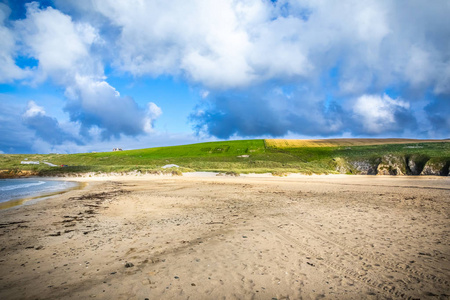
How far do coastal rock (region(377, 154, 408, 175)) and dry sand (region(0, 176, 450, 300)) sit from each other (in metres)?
54.2

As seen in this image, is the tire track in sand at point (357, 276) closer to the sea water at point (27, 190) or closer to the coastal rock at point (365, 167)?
the sea water at point (27, 190)

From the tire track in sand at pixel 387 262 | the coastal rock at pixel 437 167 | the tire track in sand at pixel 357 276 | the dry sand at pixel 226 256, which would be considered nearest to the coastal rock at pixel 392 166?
the coastal rock at pixel 437 167

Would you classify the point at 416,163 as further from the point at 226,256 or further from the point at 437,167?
the point at 226,256

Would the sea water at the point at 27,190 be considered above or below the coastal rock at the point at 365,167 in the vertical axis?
above

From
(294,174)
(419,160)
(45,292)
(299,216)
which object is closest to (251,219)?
(299,216)

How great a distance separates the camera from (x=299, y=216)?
10633 millimetres

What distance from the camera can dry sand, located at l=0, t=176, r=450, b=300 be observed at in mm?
4523

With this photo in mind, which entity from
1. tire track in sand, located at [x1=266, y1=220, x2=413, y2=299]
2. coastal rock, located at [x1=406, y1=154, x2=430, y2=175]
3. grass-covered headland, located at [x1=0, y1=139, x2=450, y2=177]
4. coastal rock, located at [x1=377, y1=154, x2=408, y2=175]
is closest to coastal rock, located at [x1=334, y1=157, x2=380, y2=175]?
grass-covered headland, located at [x1=0, y1=139, x2=450, y2=177]

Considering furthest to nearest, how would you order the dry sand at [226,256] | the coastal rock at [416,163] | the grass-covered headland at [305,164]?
the coastal rock at [416,163]
the grass-covered headland at [305,164]
the dry sand at [226,256]

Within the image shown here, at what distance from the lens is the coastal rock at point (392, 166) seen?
54734mm

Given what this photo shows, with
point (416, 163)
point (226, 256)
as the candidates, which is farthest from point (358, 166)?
point (226, 256)

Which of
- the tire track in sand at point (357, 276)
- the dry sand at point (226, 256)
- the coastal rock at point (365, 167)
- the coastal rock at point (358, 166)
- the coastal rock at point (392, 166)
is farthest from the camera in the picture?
the coastal rock at point (358, 166)

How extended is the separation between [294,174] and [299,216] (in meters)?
37.0

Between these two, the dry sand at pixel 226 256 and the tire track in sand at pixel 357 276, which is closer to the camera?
the tire track in sand at pixel 357 276
